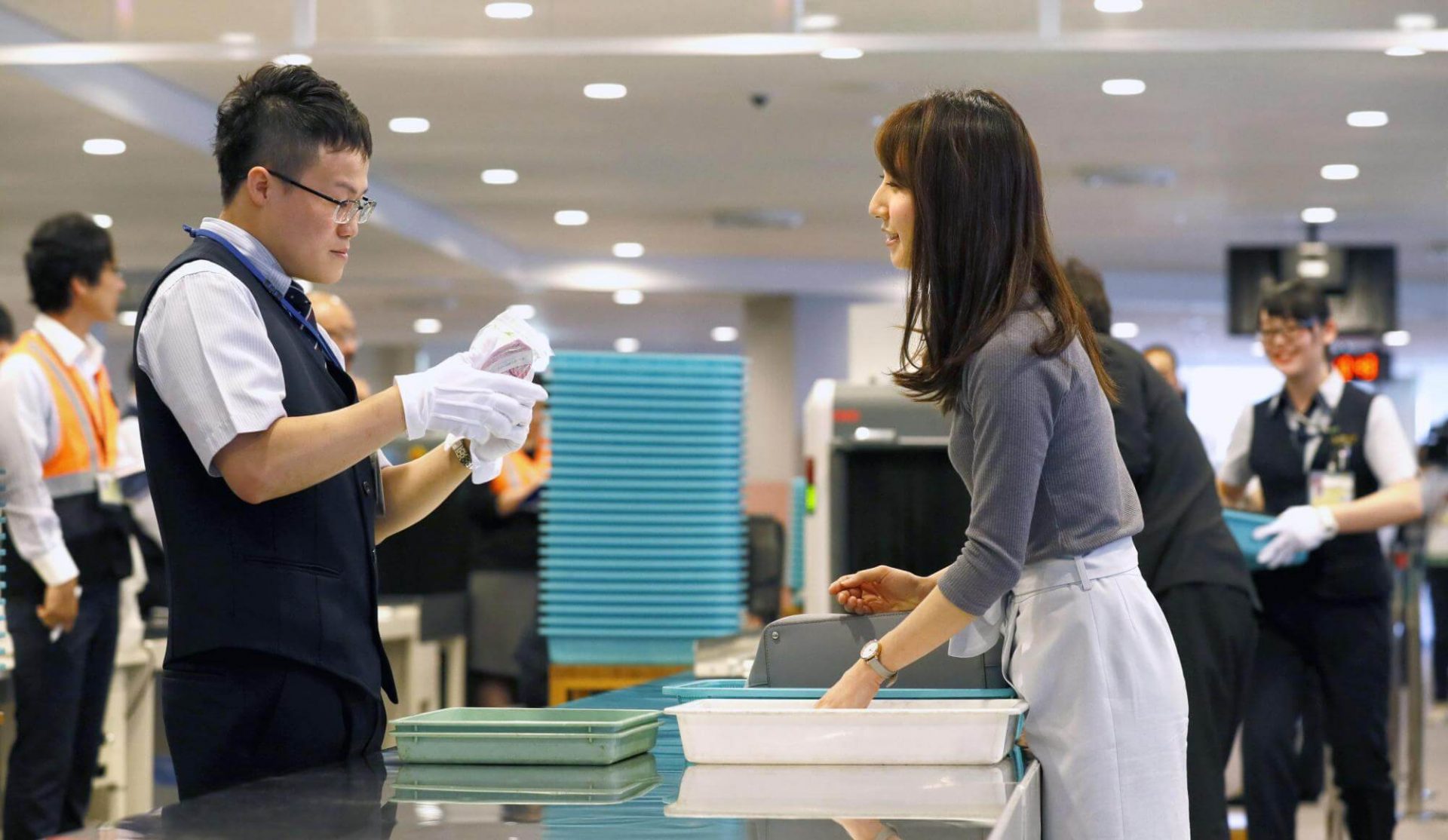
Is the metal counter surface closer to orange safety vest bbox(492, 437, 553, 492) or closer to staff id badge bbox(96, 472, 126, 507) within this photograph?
staff id badge bbox(96, 472, 126, 507)

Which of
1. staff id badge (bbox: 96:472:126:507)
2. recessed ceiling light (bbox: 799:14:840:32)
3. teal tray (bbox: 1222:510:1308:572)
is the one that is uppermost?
recessed ceiling light (bbox: 799:14:840:32)

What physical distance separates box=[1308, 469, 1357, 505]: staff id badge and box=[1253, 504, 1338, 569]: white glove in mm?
199

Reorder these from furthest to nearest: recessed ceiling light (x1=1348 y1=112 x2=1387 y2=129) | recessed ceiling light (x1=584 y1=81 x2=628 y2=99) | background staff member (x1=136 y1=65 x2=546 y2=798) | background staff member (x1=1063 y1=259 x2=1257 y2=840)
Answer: recessed ceiling light (x1=1348 y1=112 x2=1387 y2=129) < recessed ceiling light (x1=584 y1=81 x2=628 y2=99) < background staff member (x1=1063 y1=259 x2=1257 y2=840) < background staff member (x1=136 y1=65 x2=546 y2=798)

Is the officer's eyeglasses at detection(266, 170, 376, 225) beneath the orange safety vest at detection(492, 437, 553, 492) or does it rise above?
above

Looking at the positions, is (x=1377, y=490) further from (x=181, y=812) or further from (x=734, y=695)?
(x=181, y=812)

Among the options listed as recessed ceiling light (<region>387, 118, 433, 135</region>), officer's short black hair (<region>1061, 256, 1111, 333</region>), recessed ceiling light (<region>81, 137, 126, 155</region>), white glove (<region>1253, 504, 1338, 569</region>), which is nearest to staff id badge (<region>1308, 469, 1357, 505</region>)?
white glove (<region>1253, 504, 1338, 569</region>)

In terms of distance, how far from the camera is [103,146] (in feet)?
25.1

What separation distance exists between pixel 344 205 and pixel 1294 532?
2453 millimetres

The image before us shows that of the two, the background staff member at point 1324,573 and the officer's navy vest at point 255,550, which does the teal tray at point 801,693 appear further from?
the background staff member at point 1324,573

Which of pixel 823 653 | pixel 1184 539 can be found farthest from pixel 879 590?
pixel 1184 539

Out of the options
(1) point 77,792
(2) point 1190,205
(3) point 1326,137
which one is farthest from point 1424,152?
(1) point 77,792

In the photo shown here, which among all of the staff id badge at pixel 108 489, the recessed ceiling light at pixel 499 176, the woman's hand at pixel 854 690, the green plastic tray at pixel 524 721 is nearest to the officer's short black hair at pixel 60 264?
the staff id badge at pixel 108 489

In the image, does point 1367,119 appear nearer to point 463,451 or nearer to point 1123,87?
point 1123,87

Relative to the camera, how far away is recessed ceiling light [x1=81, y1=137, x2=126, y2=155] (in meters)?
7.51
